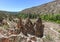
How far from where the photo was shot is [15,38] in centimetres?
856

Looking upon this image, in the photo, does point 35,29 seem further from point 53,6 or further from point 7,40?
point 53,6

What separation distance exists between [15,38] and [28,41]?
789 millimetres

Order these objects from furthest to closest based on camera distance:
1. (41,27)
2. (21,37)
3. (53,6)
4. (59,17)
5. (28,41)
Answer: (53,6)
(59,17)
(41,27)
(21,37)
(28,41)

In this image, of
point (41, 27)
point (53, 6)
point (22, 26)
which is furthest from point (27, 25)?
point (53, 6)

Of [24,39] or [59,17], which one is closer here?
[24,39]

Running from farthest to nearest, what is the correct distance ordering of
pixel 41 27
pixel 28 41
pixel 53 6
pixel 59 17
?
pixel 53 6 < pixel 59 17 < pixel 41 27 < pixel 28 41

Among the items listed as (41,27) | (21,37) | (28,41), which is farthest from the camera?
(41,27)

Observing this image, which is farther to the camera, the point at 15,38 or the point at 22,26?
the point at 22,26

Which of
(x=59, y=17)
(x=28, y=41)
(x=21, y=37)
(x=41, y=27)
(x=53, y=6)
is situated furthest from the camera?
(x=53, y=6)

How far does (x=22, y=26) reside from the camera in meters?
15.5

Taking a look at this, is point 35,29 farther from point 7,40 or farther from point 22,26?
point 7,40

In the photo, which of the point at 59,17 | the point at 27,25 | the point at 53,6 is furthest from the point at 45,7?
the point at 27,25

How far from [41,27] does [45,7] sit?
314 feet

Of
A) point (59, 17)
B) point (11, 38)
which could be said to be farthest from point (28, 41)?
point (59, 17)
